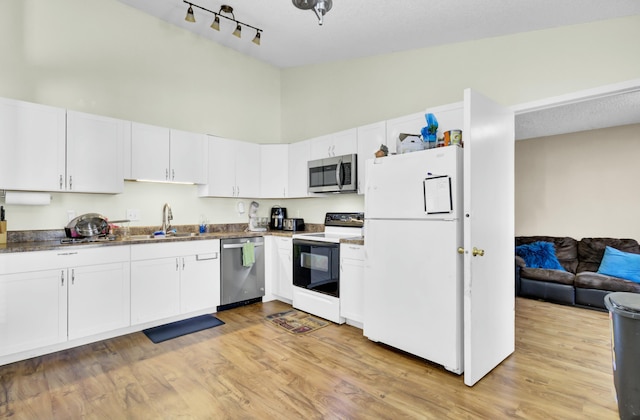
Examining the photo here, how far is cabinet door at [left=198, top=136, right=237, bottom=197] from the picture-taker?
3.96m

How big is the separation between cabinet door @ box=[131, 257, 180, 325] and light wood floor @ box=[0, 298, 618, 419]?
0.82 feet

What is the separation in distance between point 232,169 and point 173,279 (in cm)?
159

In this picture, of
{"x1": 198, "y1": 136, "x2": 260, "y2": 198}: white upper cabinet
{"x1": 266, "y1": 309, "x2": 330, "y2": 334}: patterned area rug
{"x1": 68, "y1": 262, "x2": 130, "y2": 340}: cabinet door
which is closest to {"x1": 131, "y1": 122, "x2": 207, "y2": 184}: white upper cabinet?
{"x1": 198, "y1": 136, "x2": 260, "y2": 198}: white upper cabinet

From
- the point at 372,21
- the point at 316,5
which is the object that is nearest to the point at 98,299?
the point at 316,5

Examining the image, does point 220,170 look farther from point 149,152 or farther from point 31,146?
point 31,146

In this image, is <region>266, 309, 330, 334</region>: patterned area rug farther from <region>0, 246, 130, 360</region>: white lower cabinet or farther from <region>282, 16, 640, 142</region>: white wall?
<region>282, 16, 640, 142</region>: white wall

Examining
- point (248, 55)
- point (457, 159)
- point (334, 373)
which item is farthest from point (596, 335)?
point (248, 55)

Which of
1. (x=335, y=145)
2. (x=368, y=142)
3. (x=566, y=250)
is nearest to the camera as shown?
(x=368, y=142)

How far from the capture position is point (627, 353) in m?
1.63

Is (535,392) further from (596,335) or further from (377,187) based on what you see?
(377,187)

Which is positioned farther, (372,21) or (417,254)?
(372,21)

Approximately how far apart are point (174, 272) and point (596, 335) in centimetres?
422

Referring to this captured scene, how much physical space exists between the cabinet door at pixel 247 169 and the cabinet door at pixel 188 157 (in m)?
0.48

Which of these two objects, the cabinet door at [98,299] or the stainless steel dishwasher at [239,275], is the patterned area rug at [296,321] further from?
the cabinet door at [98,299]
